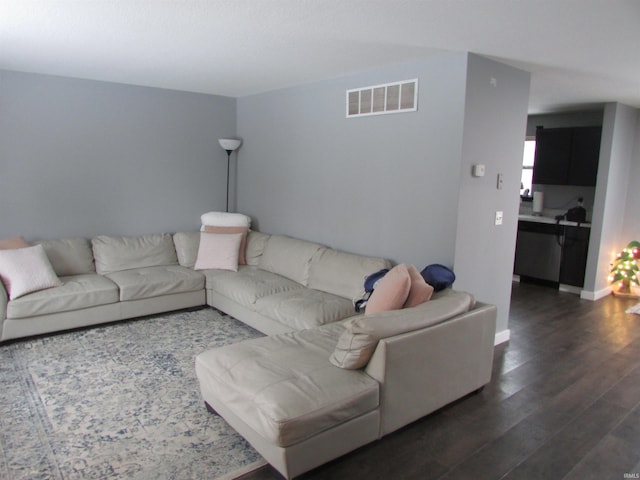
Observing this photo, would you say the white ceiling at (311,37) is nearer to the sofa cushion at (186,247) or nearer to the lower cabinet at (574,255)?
the sofa cushion at (186,247)

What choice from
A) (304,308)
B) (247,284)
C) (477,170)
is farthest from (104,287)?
(477,170)

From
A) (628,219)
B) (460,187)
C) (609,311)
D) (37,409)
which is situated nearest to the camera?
(37,409)

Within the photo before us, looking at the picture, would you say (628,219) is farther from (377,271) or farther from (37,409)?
(37,409)

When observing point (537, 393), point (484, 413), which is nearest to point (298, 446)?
point (484, 413)

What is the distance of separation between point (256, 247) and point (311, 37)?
8.49 feet

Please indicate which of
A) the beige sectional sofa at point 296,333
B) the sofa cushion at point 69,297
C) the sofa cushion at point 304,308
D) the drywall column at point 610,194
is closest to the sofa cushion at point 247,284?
the beige sectional sofa at point 296,333

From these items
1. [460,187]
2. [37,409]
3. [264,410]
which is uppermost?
[460,187]

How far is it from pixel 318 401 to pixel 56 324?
2758 millimetres

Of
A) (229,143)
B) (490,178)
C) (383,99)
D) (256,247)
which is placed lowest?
(256,247)

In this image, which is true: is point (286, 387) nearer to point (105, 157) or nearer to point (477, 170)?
point (477, 170)

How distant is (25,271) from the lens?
3.77 m

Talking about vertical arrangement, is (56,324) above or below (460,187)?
below

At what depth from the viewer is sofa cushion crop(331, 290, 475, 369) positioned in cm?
236

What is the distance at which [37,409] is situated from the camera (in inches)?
107
